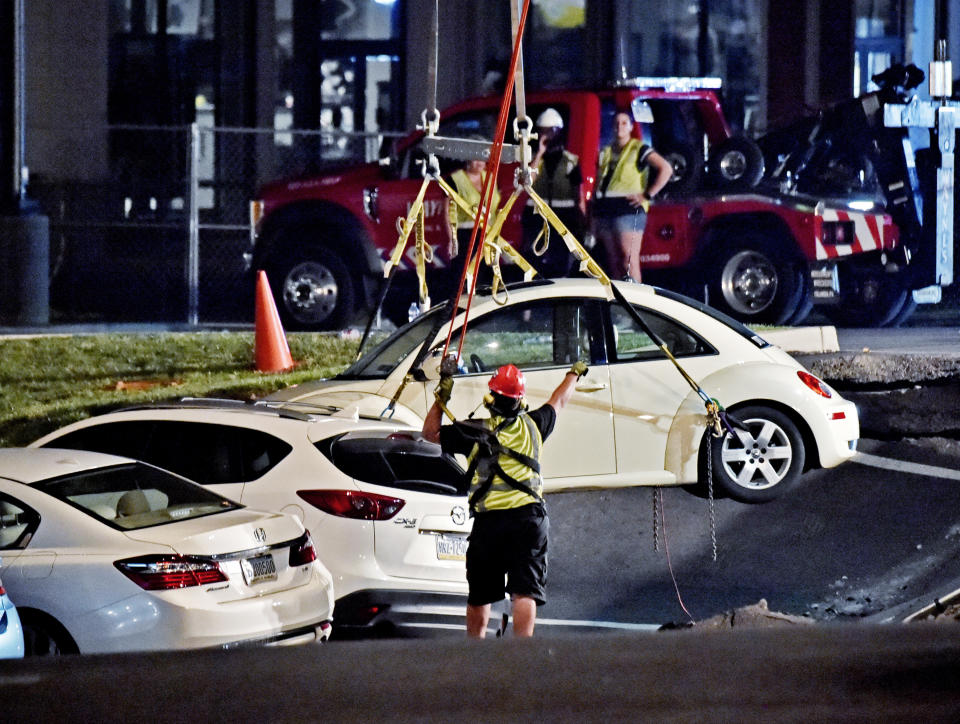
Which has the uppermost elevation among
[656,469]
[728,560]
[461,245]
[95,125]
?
[95,125]

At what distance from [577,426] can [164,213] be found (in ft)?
25.7

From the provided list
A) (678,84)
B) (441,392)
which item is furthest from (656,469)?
(678,84)

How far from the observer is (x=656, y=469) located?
8.67 meters

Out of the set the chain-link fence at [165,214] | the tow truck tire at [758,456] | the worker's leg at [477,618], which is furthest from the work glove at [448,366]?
the chain-link fence at [165,214]

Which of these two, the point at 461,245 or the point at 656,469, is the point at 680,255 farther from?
the point at 656,469

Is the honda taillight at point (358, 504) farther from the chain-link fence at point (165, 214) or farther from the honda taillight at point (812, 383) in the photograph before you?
the chain-link fence at point (165, 214)

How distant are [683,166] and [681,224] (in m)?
0.62

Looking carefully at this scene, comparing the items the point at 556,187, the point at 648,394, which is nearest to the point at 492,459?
the point at 648,394

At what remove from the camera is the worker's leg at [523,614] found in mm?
6273

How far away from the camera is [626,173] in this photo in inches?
429

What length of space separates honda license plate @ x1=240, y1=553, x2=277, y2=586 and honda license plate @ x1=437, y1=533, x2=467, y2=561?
37.0 inches

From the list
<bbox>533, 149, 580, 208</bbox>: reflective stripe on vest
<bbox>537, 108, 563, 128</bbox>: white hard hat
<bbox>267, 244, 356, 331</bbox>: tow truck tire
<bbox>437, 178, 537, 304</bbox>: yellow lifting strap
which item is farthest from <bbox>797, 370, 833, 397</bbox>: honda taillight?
<bbox>267, 244, 356, 331</bbox>: tow truck tire

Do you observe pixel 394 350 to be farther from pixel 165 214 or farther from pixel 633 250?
pixel 165 214

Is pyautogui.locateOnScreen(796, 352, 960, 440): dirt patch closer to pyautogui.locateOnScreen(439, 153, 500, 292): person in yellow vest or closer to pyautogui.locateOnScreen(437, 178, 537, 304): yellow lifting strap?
pyautogui.locateOnScreen(437, 178, 537, 304): yellow lifting strap
